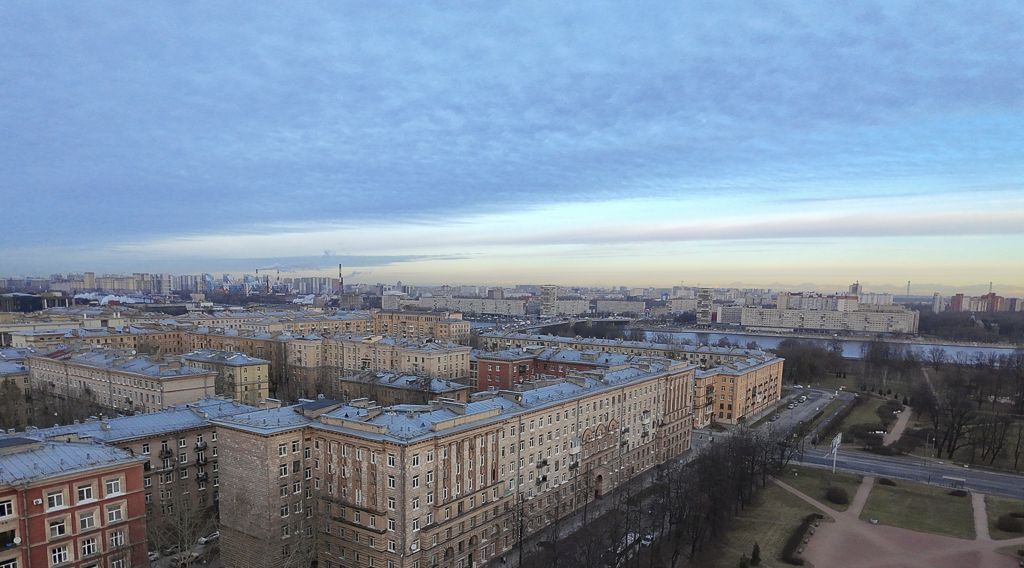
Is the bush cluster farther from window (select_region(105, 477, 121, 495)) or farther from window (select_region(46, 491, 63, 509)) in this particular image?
window (select_region(46, 491, 63, 509))

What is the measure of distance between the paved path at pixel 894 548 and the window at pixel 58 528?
35.6m

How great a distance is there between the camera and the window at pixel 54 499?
23891 mm

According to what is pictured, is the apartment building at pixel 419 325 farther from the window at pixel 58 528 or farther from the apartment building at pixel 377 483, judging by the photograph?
the window at pixel 58 528

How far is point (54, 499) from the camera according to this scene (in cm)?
2409

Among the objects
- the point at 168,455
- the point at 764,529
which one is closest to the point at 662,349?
the point at 764,529

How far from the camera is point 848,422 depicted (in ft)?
214

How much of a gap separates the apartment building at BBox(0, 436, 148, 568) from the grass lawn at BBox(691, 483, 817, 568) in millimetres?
27615

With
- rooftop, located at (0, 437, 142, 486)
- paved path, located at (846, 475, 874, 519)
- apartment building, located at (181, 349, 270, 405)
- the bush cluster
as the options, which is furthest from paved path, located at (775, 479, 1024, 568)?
apartment building, located at (181, 349, 270, 405)

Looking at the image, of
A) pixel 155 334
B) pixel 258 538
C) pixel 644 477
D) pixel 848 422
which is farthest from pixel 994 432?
pixel 155 334

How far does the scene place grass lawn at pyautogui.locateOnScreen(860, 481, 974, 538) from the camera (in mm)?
37156

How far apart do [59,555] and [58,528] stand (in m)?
1.14

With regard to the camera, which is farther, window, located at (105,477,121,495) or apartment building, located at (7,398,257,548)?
apartment building, located at (7,398,257,548)

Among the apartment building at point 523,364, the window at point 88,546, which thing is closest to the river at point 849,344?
the apartment building at point 523,364

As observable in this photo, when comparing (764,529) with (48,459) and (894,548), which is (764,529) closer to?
(894,548)
